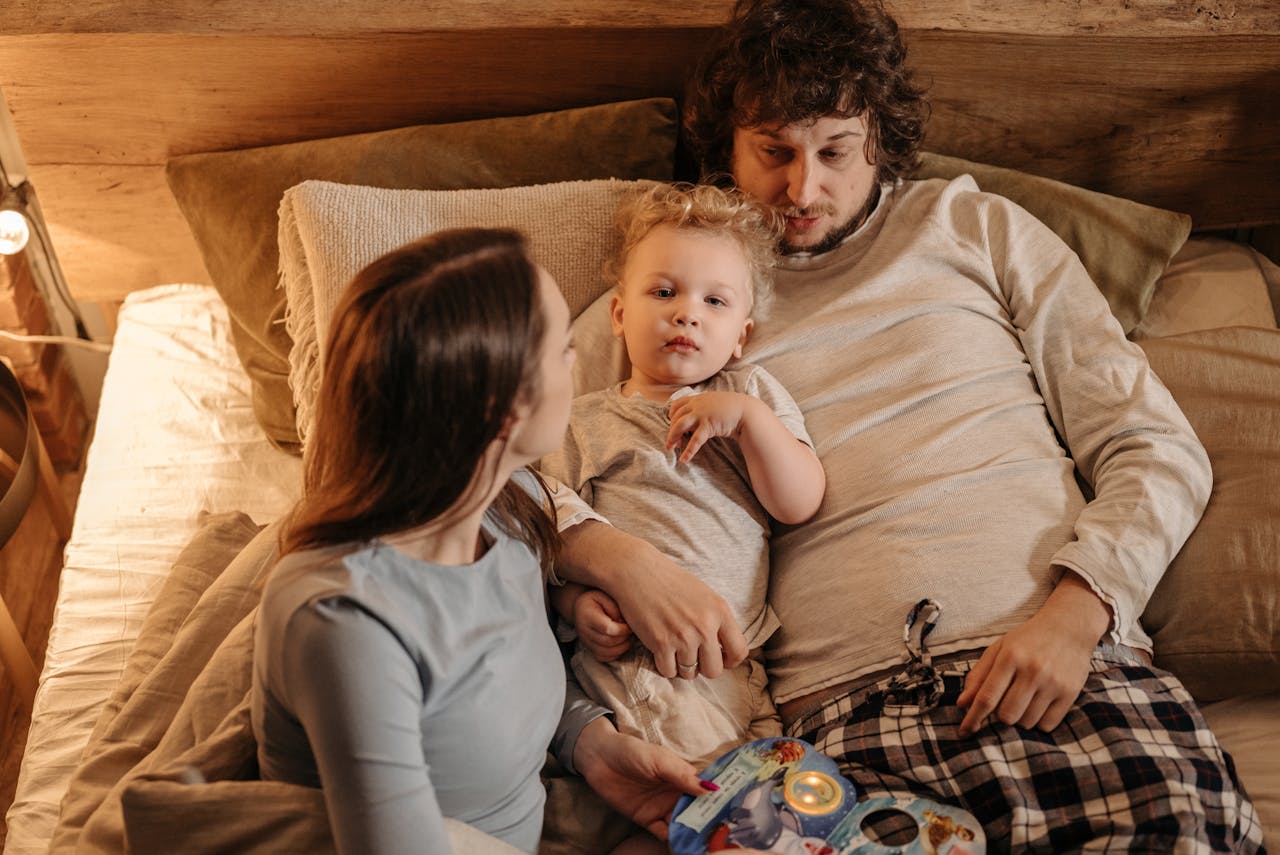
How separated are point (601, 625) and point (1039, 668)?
0.49 meters

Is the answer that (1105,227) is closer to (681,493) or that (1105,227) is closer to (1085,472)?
(1085,472)

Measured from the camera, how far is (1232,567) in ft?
4.31

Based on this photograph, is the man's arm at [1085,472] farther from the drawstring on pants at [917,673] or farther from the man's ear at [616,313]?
the man's ear at [616,313]

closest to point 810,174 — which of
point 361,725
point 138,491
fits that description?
point 361,725

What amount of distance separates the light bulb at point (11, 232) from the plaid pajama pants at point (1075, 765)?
1559mm

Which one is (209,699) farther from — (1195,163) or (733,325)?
(1195,163)

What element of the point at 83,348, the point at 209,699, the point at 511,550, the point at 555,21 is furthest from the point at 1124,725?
the point at 83,348

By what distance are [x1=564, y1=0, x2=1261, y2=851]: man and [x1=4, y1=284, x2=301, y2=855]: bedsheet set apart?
69 cm

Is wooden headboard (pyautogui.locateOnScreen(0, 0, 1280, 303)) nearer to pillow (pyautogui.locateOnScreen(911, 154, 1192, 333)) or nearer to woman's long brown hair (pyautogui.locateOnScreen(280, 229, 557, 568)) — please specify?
pillow (pyautogui.locateOnScreen(911, 154, 1192, 333))

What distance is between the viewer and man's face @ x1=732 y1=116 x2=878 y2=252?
1.50 metres

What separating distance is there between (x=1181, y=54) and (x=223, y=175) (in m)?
1.62

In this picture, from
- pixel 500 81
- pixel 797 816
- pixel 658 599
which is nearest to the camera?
pixel 797 816

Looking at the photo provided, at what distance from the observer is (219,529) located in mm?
1470

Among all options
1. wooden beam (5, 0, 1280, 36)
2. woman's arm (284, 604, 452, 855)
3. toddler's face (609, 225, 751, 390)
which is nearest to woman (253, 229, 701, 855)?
woman's arm (284, 604, 452, 855)
